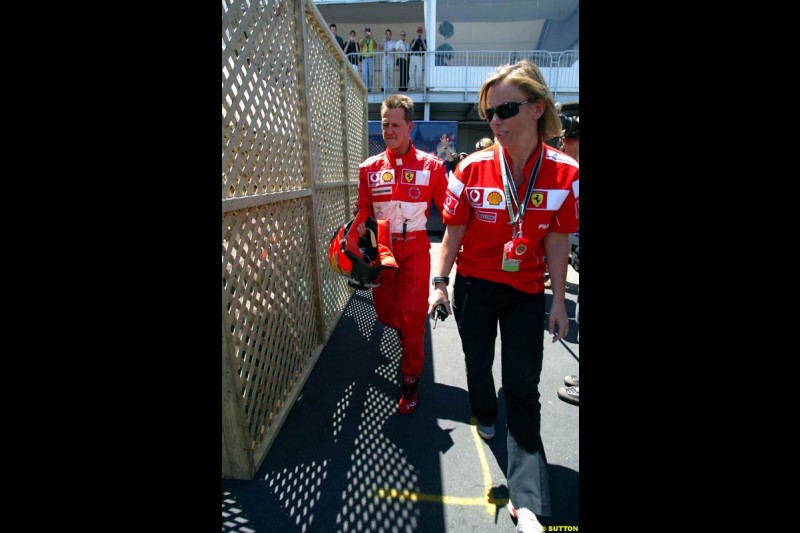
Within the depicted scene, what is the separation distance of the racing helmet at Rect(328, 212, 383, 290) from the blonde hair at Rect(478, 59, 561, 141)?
1373 mm

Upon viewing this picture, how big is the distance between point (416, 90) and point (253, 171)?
11.3 meters

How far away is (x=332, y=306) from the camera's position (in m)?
4.35

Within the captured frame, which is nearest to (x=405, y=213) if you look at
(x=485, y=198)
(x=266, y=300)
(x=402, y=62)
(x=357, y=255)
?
(x=357, y=255)

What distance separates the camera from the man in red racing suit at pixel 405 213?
9.32ft

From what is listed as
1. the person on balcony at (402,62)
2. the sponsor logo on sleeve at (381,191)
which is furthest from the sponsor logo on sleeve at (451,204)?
the person on balcony at (402,62)

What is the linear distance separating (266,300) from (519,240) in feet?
5.44

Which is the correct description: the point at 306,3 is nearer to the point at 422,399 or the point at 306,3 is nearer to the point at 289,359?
the point at 289,359

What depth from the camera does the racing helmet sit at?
2.78 metres

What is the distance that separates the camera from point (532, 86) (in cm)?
174

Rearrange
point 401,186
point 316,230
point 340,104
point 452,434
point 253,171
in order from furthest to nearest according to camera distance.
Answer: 1. point 340,104
2. point 316,230
3. point 401,186
4. point 452,434
5. point 253,171

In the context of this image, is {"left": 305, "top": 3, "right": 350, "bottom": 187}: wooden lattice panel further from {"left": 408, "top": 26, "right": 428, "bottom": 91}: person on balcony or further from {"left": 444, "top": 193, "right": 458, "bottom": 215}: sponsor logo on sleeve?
{"left": 408, "top": 26, "right": 428, "bottom": 91}: person on balcony

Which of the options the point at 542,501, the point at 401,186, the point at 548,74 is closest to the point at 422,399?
the point at 542,501

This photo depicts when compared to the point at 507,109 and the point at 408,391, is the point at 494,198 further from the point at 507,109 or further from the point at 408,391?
the point at 408,391

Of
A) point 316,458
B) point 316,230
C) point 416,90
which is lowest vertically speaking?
point 316,458
